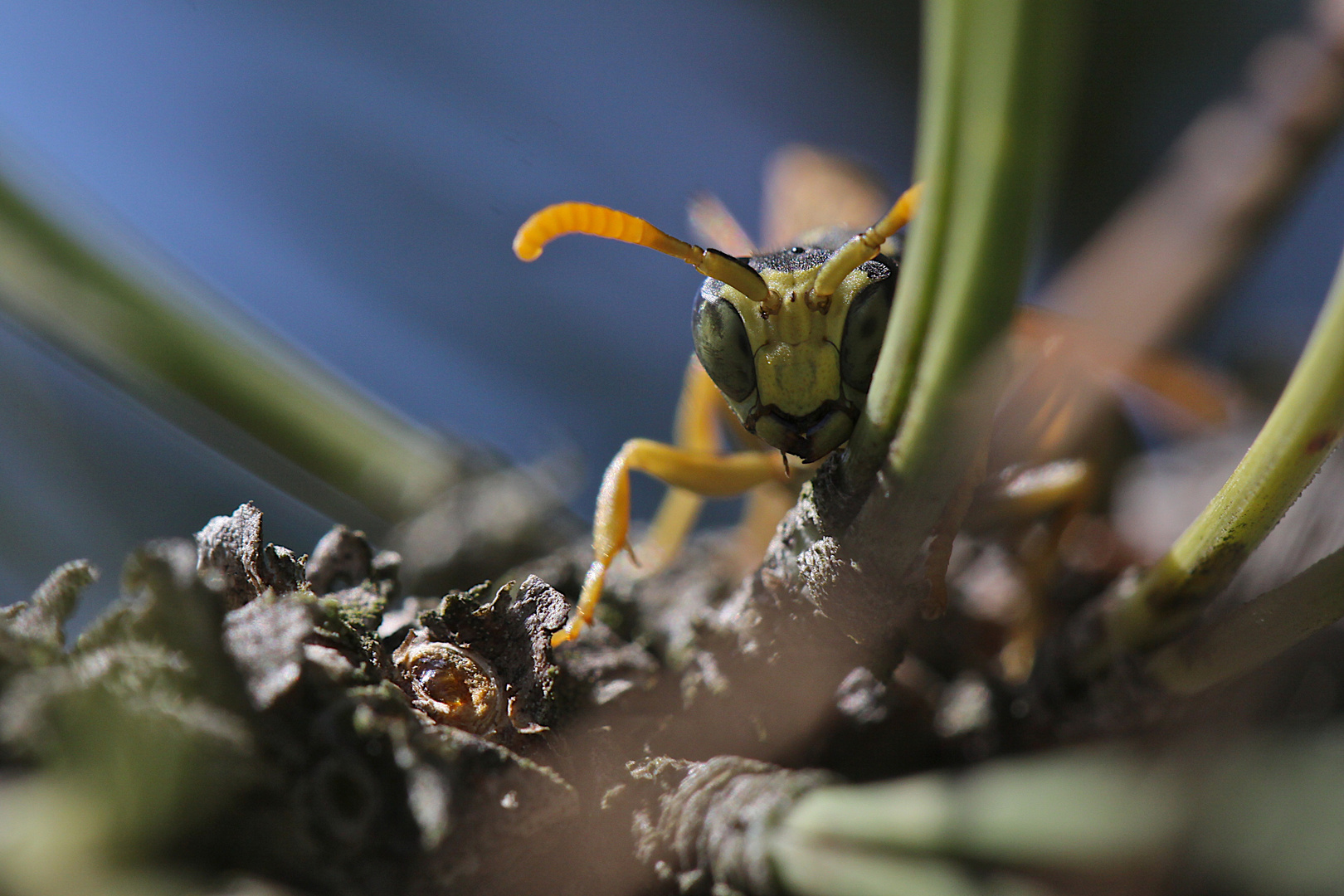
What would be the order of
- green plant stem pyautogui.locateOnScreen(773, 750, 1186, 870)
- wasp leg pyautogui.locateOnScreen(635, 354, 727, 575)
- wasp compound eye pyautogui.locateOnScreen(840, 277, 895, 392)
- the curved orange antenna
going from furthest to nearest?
wasp leg pyautogui.locateOnScreen(635, 354, 727, 575)
wasp compound eye pyautogui.locateOnScreen(840, 277, 895, 392)
the curved orange antenna
green plant stem pyautogui.locateOnScreen(773, 750, 1186, 870)

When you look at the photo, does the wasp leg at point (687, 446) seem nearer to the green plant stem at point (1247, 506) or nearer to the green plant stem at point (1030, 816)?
the green plant stem at point (1247, 506)

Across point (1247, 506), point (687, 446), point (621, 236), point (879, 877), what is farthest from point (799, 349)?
point (687, 446)

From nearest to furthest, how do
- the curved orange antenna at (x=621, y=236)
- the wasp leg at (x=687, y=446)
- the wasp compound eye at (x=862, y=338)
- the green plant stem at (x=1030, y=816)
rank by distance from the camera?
1. the green plant stem at (x=1030, y=816)
2. the curved orange antenna at (x=621, y=236)
3. the wasp compound eye at (x=862, y=338)
4. the wasp leg at (x=687, y=446)

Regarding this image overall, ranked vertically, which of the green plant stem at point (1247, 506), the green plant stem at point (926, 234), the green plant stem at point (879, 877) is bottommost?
the green plant stem at point (879, 877)

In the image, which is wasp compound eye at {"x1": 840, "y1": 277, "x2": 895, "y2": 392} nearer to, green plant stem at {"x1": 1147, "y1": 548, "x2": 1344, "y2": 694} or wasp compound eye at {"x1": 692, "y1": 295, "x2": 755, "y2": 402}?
wasp compound eye at {"x1": 692, "y1": 295, "x2": 755, "y2": 402}

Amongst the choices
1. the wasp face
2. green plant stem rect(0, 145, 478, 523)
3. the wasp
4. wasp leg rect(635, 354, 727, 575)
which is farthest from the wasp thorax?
wasp leg rect(635, 354, 727, 575)

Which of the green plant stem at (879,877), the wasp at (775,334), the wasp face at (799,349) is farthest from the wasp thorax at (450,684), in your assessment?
the wasp face at (799,349)

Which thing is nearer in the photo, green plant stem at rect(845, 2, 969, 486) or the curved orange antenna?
green plant stem at rect(845, 2, 969, 486)
